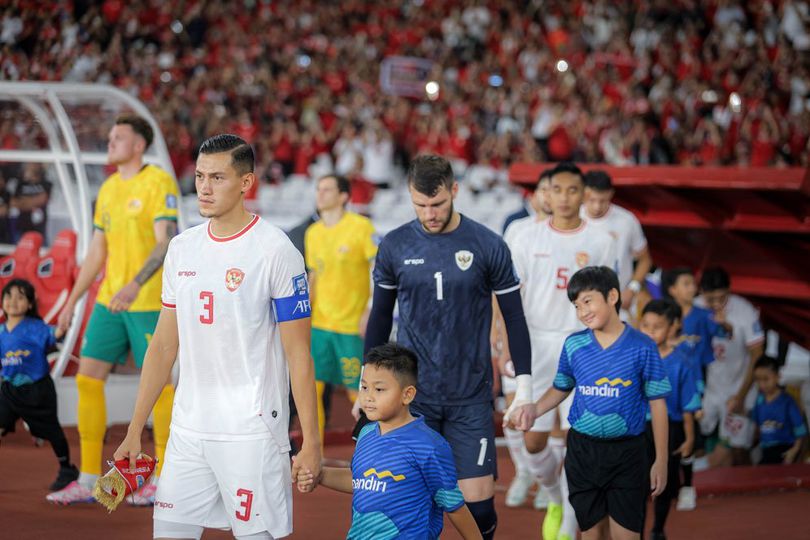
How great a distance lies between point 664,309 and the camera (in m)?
7.07

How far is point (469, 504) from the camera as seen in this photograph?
539 centimetres

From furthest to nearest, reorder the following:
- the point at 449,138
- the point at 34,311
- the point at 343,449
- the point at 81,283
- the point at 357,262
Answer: the point at 449,138 → the point at 343,449 → the point at 357,262 → the point at 34,311 → the point at 81,283

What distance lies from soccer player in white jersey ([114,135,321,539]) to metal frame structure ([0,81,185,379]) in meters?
5.22

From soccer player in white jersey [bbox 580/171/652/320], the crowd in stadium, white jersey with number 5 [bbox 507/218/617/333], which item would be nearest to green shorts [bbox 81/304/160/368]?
white jersey with number 5 [bbox 507/218/617/333]

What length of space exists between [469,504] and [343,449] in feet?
14.0

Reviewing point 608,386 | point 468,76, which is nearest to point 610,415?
point 608,386

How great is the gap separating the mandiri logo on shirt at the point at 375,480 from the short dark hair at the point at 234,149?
126 cm

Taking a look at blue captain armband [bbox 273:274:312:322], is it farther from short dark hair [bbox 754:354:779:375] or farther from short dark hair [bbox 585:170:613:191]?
short dark hair [bbox 754:354:779:375]

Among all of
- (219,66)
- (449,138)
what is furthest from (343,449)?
(219,66)

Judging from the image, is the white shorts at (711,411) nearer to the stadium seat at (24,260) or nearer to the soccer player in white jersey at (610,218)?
the soccer player in white jersey at (610,218)

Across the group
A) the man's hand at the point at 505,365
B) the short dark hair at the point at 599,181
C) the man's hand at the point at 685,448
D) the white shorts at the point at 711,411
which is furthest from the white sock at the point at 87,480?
the white shorts at the point at 711,411

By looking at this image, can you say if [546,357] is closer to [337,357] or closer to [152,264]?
[337,357]

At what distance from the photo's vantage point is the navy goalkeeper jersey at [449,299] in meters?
5.41

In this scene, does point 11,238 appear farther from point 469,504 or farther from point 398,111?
point 398,111
